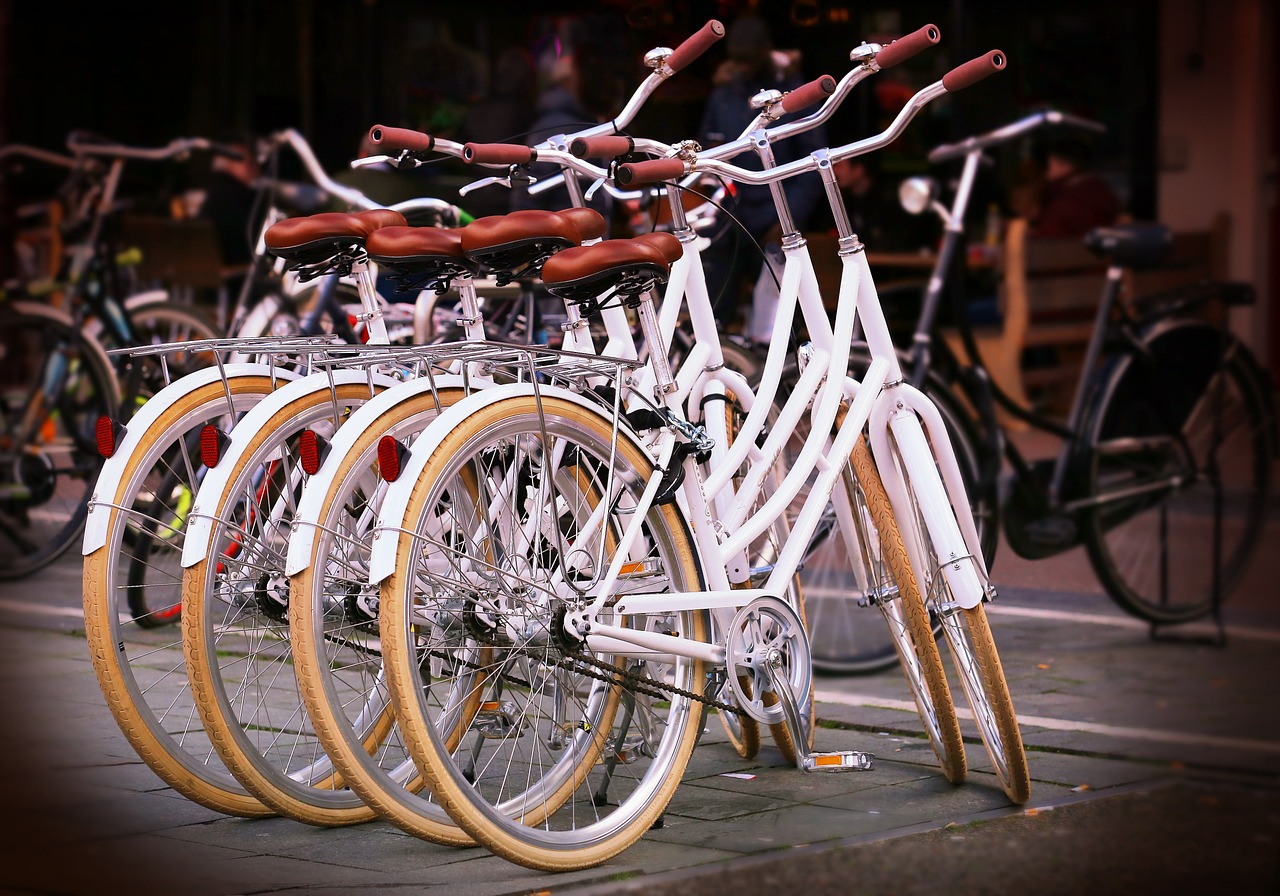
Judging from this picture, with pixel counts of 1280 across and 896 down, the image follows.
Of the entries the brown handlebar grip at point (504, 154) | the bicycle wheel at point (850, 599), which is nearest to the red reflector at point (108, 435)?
the brown handlebar grip at point (504, 154)

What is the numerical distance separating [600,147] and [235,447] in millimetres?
944

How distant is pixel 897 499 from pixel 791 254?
0.59 m

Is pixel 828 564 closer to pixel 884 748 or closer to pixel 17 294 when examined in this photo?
pixel 884 748

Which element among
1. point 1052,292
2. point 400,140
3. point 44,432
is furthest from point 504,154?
point 1052,292

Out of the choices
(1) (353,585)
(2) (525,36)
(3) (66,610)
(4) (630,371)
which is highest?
(2) (525,36)

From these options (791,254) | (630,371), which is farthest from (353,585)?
(791,254)

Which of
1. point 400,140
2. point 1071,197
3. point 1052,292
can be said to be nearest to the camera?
point 400,140

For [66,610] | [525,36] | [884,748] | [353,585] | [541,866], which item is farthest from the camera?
[525,36]

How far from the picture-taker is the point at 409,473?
345cm

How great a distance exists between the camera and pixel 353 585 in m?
3.98

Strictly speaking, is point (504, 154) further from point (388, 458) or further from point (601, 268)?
point (388, 458)

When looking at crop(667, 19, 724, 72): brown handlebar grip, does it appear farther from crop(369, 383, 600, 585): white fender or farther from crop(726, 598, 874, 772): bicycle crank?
crop(726, 598, 874, 772): bicycle crank

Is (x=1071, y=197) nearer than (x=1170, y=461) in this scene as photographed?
No

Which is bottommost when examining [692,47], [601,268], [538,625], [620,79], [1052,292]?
[538,625]
